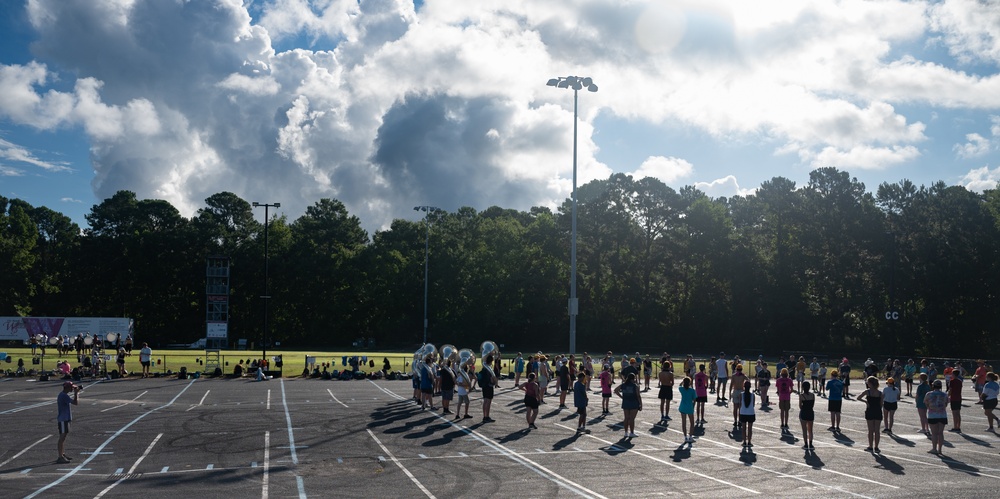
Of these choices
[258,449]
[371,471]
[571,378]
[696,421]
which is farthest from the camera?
[571,378]

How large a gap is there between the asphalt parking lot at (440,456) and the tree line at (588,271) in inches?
1907

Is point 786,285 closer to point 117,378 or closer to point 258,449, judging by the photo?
point 117,378

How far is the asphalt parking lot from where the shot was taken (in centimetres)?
1402

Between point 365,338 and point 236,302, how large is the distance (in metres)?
15.7

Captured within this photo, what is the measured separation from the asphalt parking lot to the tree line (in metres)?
48.4

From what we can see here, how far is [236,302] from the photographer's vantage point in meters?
92.4

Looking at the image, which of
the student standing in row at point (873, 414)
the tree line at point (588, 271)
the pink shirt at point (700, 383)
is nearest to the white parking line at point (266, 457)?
the pink shirt at point (700, 383)

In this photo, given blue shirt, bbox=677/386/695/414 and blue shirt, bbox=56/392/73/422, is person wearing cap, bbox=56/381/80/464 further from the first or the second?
blue shirt, bbox=677/386/695/414

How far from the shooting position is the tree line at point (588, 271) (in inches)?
2724

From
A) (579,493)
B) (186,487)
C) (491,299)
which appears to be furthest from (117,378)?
(491,299)

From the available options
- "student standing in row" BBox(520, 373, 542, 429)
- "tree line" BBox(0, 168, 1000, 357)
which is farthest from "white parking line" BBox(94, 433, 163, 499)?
"tree line" BBox(0, 168, 1000, 357)

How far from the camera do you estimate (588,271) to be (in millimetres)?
85062

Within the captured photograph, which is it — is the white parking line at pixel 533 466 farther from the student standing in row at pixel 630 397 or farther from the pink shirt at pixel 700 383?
the pink shirt at pixel 700 383

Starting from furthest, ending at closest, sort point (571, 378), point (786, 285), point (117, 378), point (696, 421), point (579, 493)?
point (786, 285) < point (117, 378) < point (571, 378) < point (696, 421) < point (579, 493)
